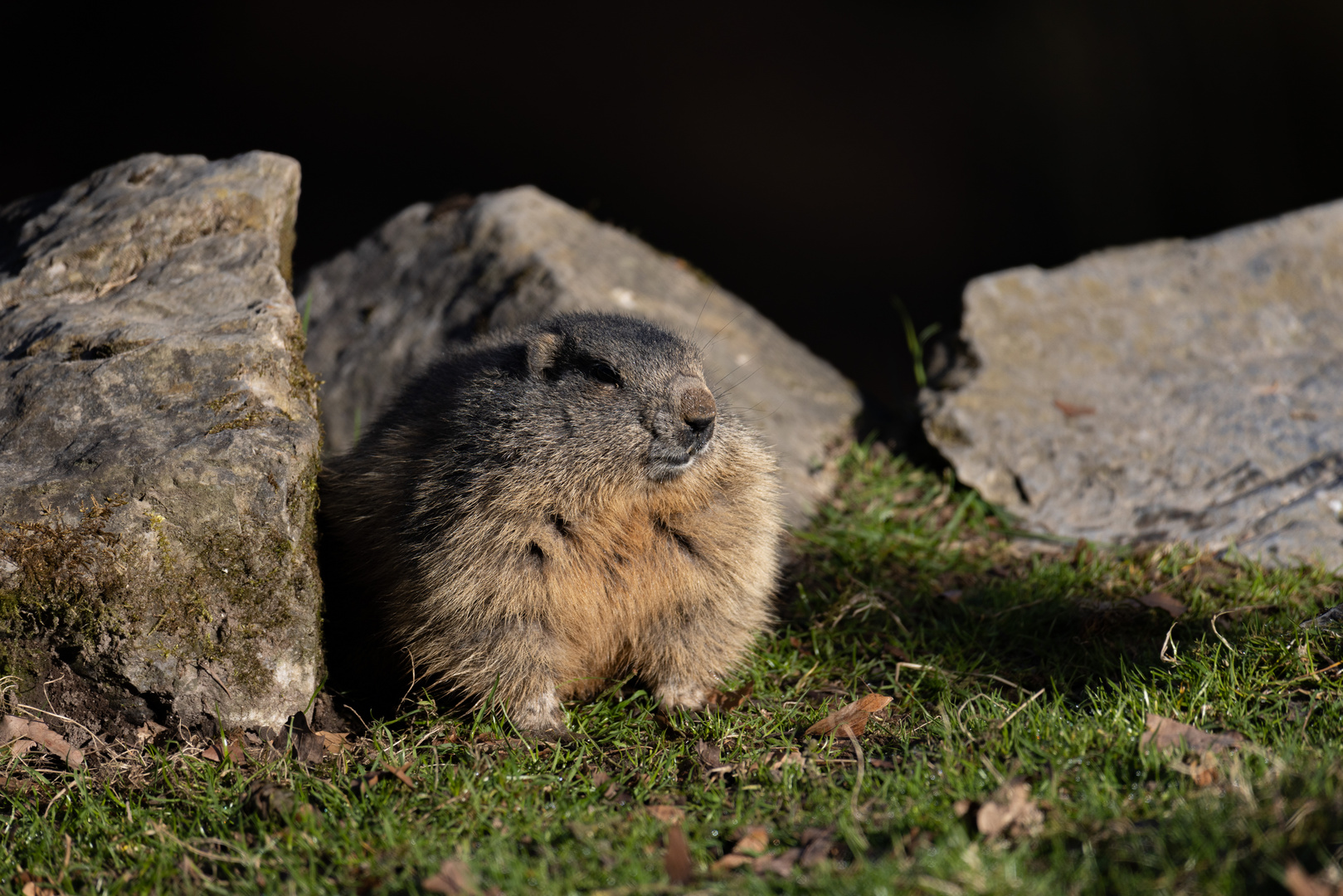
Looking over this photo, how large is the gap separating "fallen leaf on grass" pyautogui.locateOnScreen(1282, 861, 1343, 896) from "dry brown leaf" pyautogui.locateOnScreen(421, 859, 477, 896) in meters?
1.89

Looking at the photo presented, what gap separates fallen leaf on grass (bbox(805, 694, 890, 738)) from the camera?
3848 millimetres

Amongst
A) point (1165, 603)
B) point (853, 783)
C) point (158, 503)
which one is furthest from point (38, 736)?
point (1165, 603)

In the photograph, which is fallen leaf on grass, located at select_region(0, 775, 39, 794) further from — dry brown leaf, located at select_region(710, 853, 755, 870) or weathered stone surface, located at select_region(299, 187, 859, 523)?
weathered stone surface, located at select_region(299, 187, 859, 523)

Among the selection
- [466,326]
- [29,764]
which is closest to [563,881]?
[29,764]

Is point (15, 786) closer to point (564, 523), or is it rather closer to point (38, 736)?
point (38, 736)

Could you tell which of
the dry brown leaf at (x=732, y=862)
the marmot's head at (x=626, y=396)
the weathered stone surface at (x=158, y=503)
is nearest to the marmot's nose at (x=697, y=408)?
the marmot's head at (x=626, y=396)

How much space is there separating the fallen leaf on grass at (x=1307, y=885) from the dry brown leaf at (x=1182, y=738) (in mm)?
843

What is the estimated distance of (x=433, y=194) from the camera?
12.5 m

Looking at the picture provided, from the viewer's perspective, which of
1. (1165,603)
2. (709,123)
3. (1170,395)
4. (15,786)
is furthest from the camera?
(709,123)

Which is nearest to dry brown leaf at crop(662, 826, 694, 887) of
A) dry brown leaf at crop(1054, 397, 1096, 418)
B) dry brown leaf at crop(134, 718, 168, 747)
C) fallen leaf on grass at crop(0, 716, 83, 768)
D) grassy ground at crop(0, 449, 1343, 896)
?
grassy ground at crop(0, 449, 1343, 896)

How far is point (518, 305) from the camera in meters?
6.58

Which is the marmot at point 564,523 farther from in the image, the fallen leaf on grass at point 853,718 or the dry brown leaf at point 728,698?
the fallen leaf on grass at point 853,718

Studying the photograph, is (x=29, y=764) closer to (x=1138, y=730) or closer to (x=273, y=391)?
(x=273, y=391)

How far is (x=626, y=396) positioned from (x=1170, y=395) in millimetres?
4223
